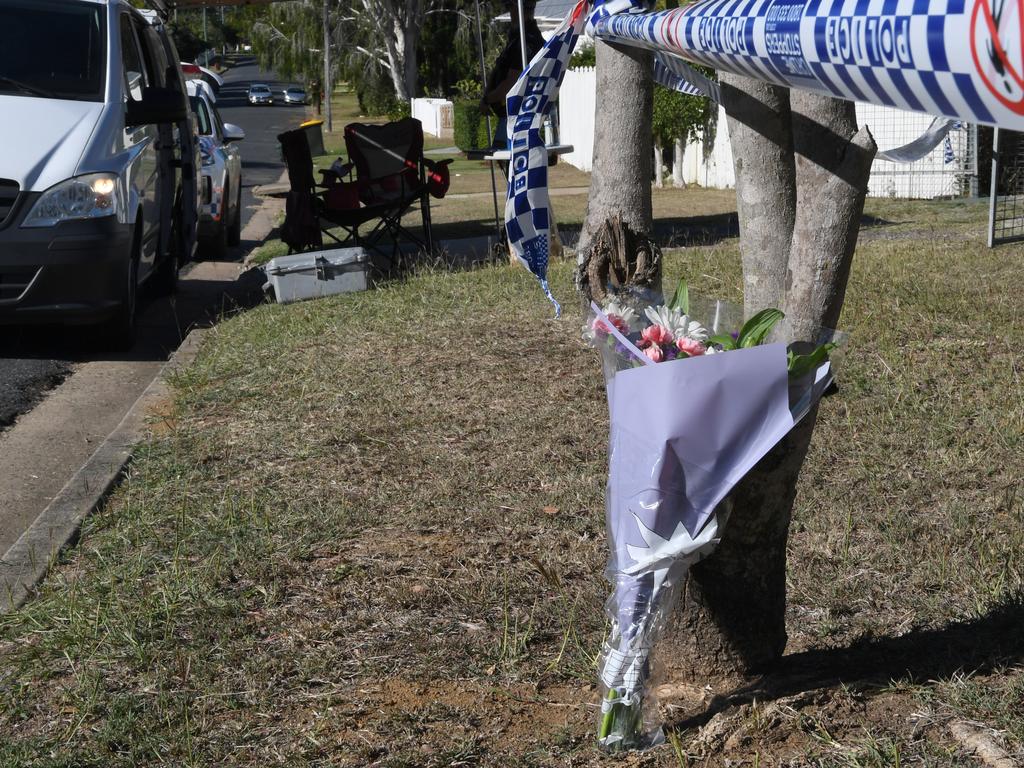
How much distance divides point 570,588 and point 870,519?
3.69 ft

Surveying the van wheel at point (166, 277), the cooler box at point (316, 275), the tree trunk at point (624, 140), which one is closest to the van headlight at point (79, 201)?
the cooler box at point (316, 275)

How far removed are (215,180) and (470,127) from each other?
20.3 m

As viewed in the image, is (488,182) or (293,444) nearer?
(293,444)

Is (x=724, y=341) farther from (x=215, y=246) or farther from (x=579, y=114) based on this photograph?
(x=579, y=114)

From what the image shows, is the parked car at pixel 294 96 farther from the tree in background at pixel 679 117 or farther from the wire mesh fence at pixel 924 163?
the wire mesh fence at pixel 924 163

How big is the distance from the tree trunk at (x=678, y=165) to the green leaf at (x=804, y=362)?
18353mm

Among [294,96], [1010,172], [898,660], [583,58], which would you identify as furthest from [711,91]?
[294,96]

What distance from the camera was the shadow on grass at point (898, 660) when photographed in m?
2.98

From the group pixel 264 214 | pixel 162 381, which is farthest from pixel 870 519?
pixel 264 214

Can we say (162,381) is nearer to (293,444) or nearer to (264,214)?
(293,444)

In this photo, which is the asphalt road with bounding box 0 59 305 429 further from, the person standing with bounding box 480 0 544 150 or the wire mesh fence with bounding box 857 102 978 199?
the wire mesh fence with bounding box 857 102 978 199

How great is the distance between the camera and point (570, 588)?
3744mm

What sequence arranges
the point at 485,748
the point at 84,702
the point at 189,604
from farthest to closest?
the point at 189,604 < the point at 84,702 < the point at 485,748

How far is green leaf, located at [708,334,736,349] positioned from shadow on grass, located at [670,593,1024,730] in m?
0.88
